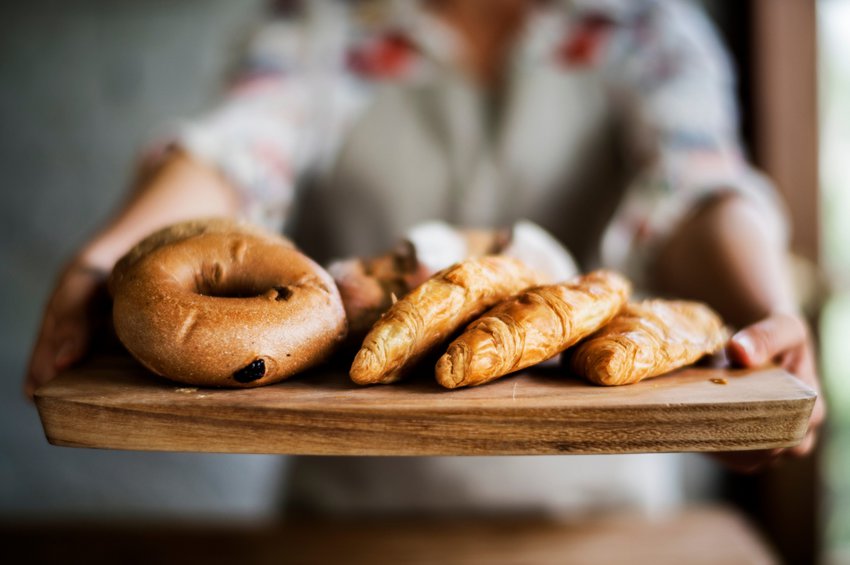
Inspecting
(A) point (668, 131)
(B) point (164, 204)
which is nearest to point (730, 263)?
(A) point (668, 131)

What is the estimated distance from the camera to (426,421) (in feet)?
1.69

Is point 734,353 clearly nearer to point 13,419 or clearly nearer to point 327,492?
point 327,492

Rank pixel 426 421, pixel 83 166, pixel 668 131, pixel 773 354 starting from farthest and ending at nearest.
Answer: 1. pixel 83 166
2. pixel 668 131
3. pixel 773 354
4. pixel 426 421

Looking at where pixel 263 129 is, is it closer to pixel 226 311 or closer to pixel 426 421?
pixel 226 311

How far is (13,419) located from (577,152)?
1.91 m

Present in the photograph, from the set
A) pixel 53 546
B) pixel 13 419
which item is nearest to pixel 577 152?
pixel 53 546

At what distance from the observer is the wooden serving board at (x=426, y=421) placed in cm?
52

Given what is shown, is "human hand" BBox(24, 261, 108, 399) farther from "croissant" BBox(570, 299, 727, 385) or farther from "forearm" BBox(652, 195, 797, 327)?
"forearm" BBox(652, 195, 797, 327)

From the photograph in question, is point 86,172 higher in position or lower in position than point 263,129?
lower

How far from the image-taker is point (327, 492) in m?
→ 1.33

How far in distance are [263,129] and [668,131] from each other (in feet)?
2.33

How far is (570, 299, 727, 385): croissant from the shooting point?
0.56 meters

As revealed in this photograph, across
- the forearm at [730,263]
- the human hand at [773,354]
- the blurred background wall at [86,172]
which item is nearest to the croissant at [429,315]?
the human hand at [773,354]

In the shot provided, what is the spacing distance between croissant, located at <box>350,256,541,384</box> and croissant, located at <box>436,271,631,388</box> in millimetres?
21
